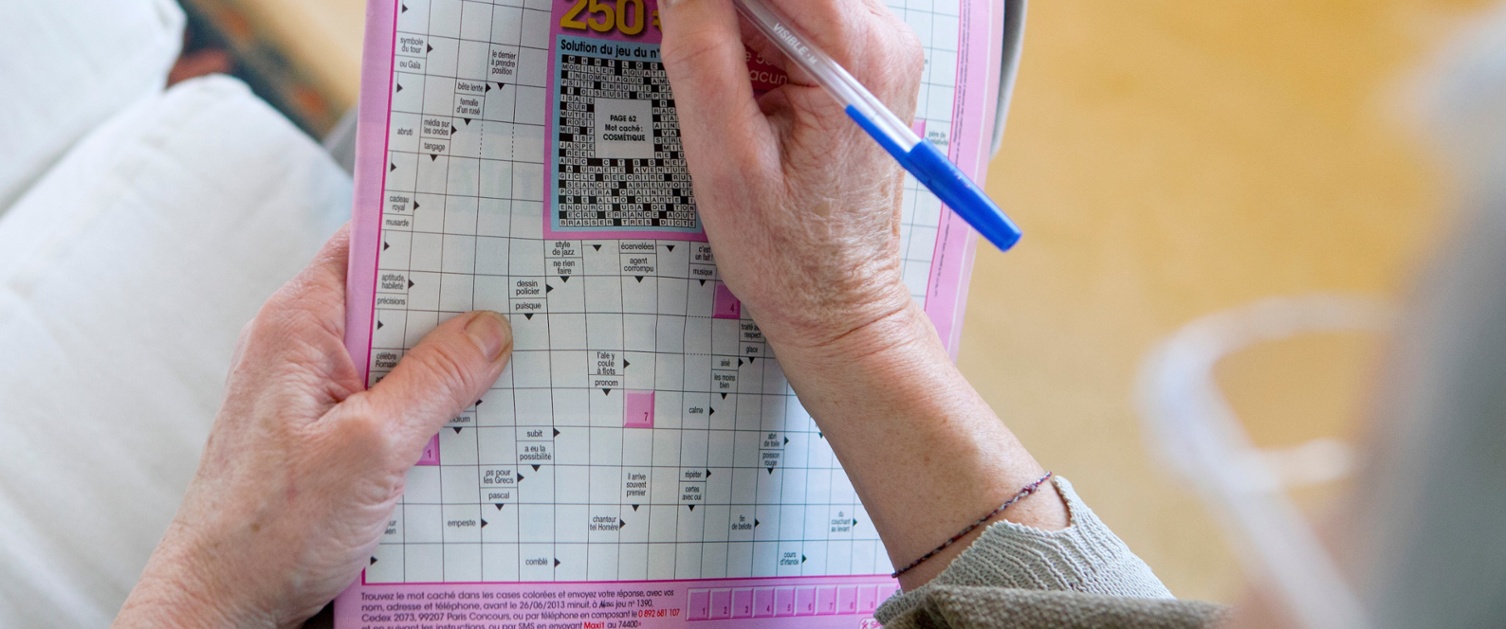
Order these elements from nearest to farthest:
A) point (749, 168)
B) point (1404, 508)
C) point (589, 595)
Answer: point (1404, 508) → point (749, 168) → point (589, 595)

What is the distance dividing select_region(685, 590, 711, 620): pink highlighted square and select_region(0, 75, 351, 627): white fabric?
18.2 inches

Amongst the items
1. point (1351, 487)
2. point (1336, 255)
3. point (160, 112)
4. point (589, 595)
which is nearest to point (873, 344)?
point (589, 595)

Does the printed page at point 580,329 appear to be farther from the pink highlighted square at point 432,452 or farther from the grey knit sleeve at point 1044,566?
the grey knit sleeve at point 1044,566

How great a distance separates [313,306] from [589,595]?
27cm

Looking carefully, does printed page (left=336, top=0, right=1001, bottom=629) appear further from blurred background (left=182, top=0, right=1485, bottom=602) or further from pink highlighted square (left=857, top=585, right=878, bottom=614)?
blurred background (left=182, top=0, right=1485, bottom=602)

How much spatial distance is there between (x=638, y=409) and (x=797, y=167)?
0.21 m

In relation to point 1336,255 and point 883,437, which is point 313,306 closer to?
point 883,437

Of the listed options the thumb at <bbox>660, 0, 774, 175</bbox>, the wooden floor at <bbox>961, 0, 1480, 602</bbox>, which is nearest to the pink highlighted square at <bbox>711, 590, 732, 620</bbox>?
the thumb at <bbox>660, 0, 774, 175</bbox>

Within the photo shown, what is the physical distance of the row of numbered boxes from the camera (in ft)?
2.32

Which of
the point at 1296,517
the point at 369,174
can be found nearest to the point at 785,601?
the point at 369,174

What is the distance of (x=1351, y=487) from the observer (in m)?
0.18

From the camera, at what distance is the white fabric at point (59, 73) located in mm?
898

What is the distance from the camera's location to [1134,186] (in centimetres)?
173

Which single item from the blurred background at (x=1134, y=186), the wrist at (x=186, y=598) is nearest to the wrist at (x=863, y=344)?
the wrist at (x=186, y=598)
